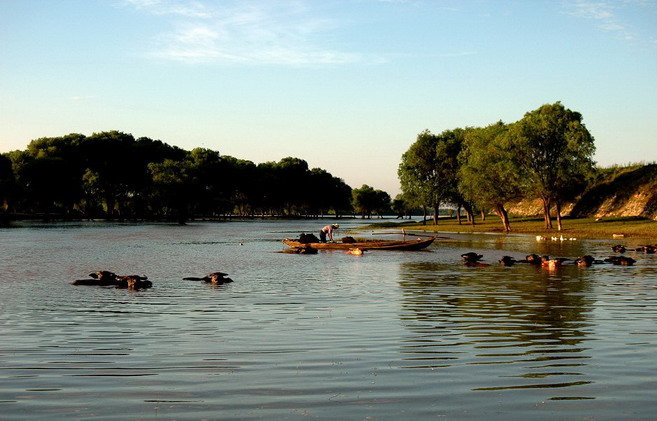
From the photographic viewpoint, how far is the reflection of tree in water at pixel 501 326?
12250 mm

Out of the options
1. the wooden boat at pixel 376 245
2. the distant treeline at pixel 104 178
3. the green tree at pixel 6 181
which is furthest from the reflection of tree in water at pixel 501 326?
the distant treeline at pixel 104 178

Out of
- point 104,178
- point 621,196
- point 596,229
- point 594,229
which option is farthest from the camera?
point 104,178

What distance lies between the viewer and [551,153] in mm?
87750

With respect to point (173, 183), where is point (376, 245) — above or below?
below

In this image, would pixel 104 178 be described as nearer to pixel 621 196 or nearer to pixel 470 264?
pixel 621 196

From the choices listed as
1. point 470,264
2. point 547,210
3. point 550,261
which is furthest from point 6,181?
point 550,261

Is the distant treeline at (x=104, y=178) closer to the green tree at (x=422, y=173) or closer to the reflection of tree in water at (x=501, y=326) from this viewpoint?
the green tree at (x=422, y=173)

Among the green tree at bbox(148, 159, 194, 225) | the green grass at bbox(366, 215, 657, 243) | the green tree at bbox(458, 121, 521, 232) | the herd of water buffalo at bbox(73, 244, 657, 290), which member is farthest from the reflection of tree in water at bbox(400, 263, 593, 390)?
the green tree at bbox(148, 159, 194, 225)

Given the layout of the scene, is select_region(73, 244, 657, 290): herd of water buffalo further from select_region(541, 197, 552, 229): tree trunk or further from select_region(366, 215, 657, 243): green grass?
select_region(541, 197, 552, 229): tree trunk

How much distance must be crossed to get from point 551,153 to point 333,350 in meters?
79.9

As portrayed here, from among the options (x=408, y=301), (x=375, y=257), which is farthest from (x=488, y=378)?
(x=375, y=257)

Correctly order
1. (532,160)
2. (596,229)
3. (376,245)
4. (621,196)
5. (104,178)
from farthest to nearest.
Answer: (104,178), (621,196), (532,160), (596,229), (376,245)

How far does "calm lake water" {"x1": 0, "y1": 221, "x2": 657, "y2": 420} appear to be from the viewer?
9859 millimetres

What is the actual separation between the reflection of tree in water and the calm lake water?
63 mm
